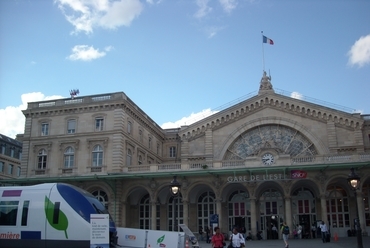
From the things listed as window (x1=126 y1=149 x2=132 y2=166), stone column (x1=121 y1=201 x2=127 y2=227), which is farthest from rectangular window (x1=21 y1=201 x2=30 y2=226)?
window (x1=126 y1=149 x2=132 y2=166)

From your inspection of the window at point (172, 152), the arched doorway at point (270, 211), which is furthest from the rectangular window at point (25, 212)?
the window at point (172, 152)

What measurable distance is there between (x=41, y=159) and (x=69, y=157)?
3318 mm

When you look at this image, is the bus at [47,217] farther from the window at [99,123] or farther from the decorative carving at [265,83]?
the decorative carving at [265,83]

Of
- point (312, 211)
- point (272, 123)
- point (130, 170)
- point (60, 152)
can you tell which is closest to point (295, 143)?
point (272, 123)

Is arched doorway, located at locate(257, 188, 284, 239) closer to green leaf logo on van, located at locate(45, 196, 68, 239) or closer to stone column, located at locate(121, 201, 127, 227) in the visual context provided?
stone column, located at locate(121, 201, 127, 227)

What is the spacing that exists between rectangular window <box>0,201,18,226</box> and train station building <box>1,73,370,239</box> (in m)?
19.3

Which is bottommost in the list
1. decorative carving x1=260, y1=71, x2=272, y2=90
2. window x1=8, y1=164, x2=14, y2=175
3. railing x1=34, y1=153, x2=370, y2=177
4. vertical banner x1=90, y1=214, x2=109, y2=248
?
vertical banner x1=90, y1=214, x2=109, y2=248

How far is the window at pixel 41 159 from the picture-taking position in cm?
4629

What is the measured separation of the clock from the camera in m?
42.3

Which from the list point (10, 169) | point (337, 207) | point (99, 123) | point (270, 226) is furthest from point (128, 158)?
point (10, 169)

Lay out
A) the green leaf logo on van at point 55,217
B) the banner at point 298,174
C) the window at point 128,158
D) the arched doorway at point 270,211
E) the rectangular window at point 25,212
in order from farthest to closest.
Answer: the window at point 128,158, the arched doorway at point 270,211, the banner at point 298,174, the rectangular window at point 25,212, the green leaf logo on van at point 55,217

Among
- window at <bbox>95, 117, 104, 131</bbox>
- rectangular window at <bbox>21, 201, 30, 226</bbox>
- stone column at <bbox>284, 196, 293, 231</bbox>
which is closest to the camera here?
rectangular window at <bbox>21, 201, 30, 226</bbox>

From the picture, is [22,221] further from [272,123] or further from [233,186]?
[272,123]

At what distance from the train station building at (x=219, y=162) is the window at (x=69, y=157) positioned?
0.11m
